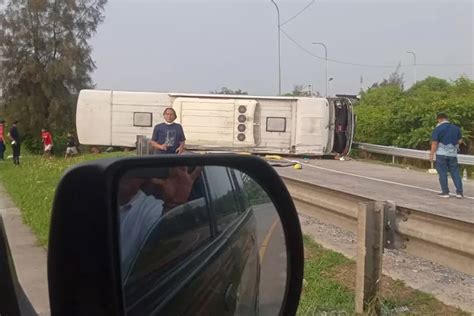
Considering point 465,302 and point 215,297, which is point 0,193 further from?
point 215,297

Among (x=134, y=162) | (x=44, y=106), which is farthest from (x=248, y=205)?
(x=44, y=106)

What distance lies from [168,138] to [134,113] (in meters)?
12.3

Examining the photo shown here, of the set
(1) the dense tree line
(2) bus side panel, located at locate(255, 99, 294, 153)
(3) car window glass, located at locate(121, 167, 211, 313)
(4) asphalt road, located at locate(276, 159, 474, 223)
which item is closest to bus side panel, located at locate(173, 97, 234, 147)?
(2) bus side panel, located at locate(255, 99, 294, 153)

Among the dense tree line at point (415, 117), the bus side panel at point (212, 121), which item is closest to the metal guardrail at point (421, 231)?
the bus side panel at point (212, 121)

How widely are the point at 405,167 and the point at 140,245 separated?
22.0 meters

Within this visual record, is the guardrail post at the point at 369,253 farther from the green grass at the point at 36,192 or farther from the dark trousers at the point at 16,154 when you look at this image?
the dark trousers at the point at 16,154

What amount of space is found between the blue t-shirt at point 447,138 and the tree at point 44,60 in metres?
34.3

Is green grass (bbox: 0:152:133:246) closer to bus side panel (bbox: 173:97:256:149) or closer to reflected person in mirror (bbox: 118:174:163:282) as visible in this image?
reflected person in mirror (bbox: 118:174:163:282)

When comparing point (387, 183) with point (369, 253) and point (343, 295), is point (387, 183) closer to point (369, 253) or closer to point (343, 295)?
point (343, 295)

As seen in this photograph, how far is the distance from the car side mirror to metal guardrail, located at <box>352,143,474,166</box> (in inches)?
696

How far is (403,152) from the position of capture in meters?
22.8

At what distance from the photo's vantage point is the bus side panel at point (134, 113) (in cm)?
2303

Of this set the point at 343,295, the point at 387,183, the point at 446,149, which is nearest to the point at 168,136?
the point at 343,295

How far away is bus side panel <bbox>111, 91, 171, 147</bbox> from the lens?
75.6ft
